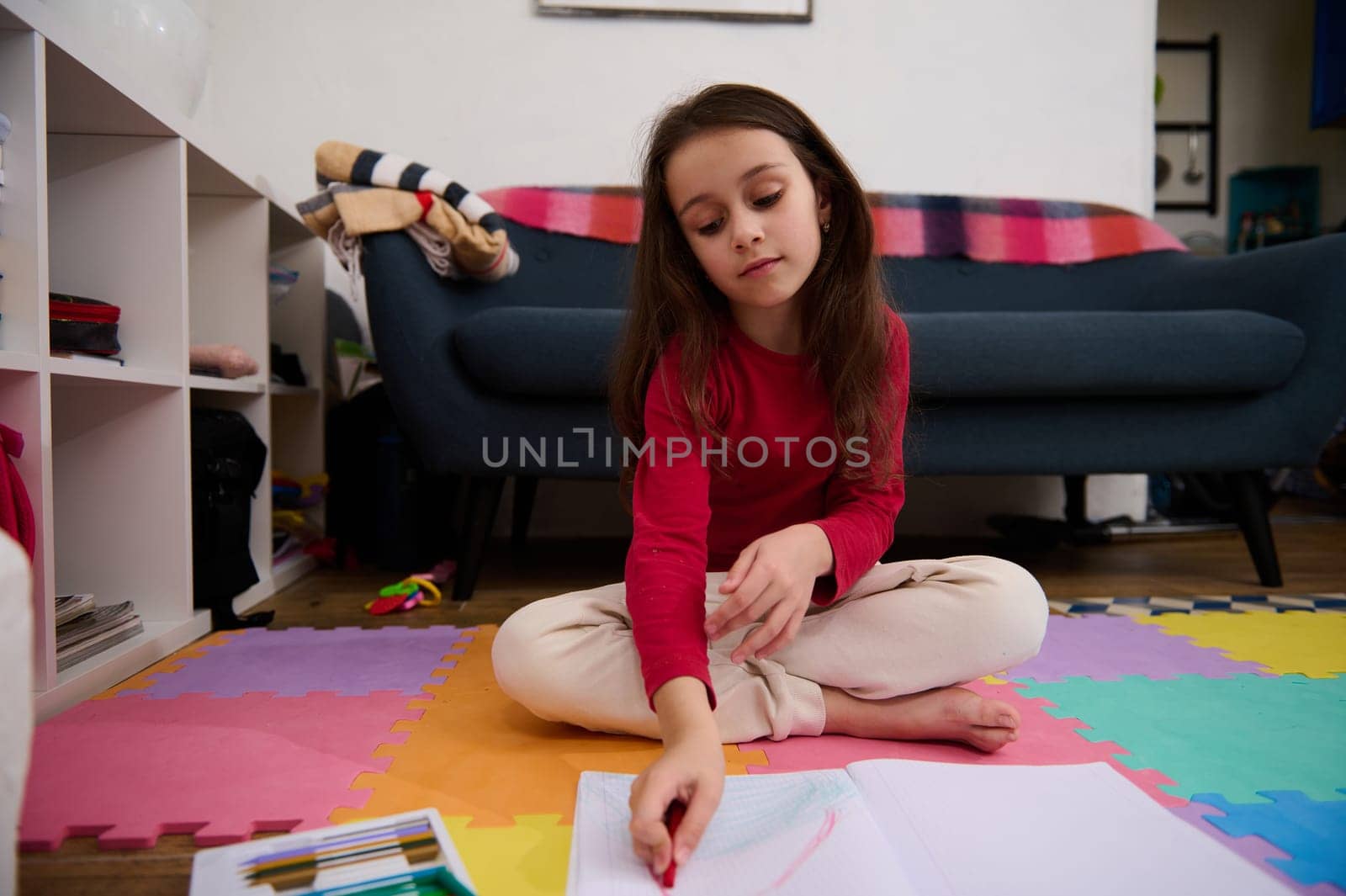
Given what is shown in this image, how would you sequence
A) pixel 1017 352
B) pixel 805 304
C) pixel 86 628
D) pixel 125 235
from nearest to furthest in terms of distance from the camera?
pixel 805 304, pixel 86 628, pixel 125 235, pixel 1017 352

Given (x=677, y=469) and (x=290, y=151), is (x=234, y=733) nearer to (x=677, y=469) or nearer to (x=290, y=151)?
(x=677, y=469)

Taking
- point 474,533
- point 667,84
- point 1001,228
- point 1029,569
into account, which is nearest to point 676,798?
Result: point 474,533

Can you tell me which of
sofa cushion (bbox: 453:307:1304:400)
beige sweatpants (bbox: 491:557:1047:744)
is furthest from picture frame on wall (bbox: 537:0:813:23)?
beige sweatpants (bbox: 491:557:1047:744)

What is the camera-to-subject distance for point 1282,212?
3.55 meters

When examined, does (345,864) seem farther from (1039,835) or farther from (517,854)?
(1039,835)

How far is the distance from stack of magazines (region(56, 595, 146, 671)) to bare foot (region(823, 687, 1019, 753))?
90 centimetres

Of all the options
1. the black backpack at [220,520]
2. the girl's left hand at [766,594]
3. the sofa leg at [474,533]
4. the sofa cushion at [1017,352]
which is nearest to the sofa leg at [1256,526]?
the sofa cushion at [1017,352]

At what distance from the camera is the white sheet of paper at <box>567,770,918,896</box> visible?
519 mm

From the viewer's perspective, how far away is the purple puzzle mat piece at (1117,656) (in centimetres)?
104

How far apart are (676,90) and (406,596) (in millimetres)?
1458

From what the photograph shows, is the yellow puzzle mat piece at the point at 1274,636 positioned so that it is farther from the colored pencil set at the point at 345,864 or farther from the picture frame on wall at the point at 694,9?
the picture frame on wall at the point at 694,9

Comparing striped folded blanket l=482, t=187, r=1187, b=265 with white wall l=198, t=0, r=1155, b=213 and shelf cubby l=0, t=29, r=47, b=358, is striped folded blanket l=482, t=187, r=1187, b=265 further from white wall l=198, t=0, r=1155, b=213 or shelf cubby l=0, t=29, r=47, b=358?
shelf cubby l=0, t=29, r=47, b=358

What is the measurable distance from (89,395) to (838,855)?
119cm

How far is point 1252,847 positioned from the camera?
0.60 m
